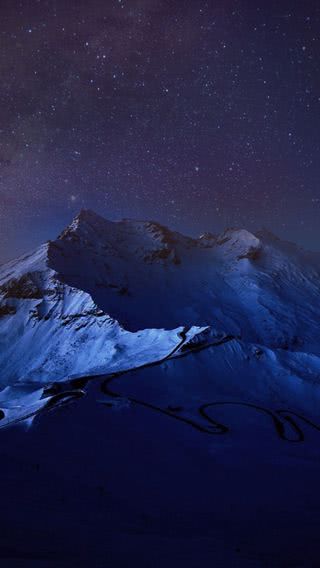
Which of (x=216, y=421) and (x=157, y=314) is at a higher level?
(x=157, y=314)

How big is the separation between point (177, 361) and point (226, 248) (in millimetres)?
157035

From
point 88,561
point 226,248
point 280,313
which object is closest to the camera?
point 88,561

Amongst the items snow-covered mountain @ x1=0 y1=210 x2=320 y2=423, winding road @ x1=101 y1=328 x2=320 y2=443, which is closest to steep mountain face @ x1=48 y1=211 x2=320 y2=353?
snow-covered mountain @ x1=0 y1=210 x2=320 y2=423

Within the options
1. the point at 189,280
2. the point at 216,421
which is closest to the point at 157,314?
the point at 189,280

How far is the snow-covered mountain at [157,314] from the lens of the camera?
164 feet

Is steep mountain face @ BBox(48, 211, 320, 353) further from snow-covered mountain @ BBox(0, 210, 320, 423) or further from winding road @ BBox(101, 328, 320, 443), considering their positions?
winding road @ BBox(101, 328, 320, 443)

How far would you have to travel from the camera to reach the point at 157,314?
432 ft

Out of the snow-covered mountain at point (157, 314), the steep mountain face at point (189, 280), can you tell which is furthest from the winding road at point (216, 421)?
the steep mountain face at point (189, 280)

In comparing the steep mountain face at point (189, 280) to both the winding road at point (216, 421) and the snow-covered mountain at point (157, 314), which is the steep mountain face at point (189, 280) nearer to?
the snow-covered mountain at point (157, 314)

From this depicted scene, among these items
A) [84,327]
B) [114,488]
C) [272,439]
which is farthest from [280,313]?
[114,488]

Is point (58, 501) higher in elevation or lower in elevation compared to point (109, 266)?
lower

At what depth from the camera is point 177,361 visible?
4703cm

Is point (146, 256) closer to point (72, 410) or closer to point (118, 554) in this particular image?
point (72, 410)

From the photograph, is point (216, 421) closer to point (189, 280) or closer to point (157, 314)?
point (157, 314)
